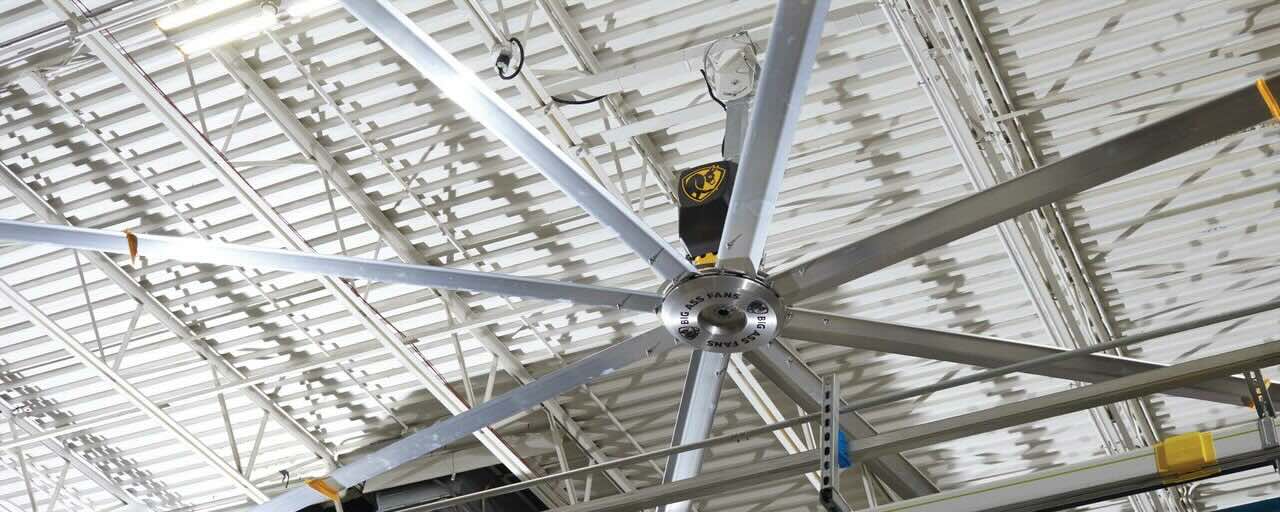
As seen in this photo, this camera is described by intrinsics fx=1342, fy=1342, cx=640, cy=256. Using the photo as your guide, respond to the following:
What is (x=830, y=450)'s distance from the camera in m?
6.11

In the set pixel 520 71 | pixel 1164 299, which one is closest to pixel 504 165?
pixel 520 71

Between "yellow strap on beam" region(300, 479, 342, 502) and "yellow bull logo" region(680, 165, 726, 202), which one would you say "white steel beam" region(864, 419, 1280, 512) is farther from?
"yellow strap on beam" region(300, 479, 342, 502)

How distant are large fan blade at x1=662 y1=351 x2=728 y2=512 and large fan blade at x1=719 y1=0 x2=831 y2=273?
685 millimetres

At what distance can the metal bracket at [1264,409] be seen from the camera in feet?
17.9

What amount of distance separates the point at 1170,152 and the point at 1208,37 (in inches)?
197

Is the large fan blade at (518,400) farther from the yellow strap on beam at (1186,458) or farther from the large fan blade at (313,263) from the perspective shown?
the yellow strap on beam at (1186,458)

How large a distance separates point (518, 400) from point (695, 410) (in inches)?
35.1

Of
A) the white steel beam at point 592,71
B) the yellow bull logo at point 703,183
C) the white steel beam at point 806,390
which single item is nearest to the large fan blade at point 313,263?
the yellow bull logo at point 703,183

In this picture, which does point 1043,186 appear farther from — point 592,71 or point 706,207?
point 592,71

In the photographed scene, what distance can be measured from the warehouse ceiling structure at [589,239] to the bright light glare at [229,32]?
2cm

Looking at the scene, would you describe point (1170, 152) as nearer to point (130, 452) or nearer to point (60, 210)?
point (60, 210)

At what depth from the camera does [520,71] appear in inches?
359

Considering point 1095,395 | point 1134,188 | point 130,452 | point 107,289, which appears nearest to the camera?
point 1095,395

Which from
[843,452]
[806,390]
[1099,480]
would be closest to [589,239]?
[806,390]
